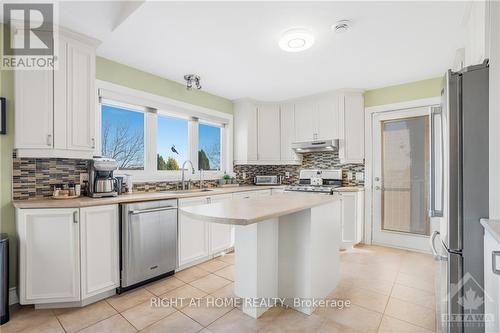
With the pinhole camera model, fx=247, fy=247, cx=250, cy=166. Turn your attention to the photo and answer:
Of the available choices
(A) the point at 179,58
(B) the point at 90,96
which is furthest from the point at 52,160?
(A) the point at 179,58

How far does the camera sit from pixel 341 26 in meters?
2.16

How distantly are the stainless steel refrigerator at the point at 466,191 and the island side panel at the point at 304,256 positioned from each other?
2.92ft

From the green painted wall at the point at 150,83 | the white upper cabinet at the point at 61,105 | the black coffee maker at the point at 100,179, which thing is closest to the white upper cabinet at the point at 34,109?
the white upper cabinet at the point at 61,105

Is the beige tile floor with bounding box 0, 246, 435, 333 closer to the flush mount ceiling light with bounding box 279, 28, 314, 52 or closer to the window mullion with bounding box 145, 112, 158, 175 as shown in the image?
the window mullion with bounding box 145, 112, 158, 175

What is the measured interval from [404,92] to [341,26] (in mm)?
2158

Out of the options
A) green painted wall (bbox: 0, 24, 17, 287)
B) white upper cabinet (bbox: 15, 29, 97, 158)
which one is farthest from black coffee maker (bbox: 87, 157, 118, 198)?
green painted wall (bbox: 0, 24, 17, 287)

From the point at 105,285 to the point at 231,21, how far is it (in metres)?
2.62

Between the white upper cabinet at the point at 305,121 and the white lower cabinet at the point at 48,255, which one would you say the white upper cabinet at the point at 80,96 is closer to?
the white lower cabinet at the point at 48,255

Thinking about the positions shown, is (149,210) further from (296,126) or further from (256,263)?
(296,126)

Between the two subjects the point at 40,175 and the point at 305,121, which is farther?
the point at 305,121

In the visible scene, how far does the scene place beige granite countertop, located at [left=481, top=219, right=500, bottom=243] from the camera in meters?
1.06

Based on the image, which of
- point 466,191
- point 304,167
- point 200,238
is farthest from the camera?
point 304,167

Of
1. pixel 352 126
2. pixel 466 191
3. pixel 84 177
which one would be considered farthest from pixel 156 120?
pixel 466 191

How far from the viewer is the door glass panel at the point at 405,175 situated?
3.58m
